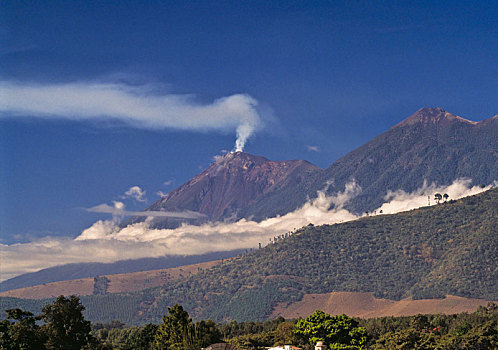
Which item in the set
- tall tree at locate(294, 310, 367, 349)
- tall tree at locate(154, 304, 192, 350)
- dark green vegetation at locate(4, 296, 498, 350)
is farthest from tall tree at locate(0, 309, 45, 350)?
tall tree at locate(294, 310, 367, 349)

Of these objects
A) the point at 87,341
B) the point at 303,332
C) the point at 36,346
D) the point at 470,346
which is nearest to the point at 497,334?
the point at 470,346

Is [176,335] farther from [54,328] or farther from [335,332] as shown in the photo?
[335,332]

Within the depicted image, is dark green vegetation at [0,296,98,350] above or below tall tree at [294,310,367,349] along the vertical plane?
above

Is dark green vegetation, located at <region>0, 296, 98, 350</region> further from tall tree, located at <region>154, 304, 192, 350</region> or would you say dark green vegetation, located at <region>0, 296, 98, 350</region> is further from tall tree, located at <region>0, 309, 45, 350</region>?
tall tree, located at <region>154, 304, 192, 350</region>

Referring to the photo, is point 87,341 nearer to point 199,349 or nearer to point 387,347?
point 199,349

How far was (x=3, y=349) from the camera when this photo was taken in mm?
100188

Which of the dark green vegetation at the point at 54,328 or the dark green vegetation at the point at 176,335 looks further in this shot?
the dark green vegetation at the point at 176,335

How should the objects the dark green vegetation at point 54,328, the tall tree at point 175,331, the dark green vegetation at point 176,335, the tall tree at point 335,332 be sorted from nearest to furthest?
the dark green vegetation at point 54,328
the dark green vegetation at point 176,335
the tall tree at point 175,331
the tall tree at point 335,332

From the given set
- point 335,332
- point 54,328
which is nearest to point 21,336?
point 54,328

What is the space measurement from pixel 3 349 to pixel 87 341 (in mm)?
15380

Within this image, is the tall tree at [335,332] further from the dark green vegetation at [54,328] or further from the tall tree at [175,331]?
the dark green vegetation at [54,328]

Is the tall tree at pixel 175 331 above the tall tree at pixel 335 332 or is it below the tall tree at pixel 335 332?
above

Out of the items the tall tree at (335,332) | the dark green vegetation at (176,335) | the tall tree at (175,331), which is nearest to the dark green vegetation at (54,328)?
the dark green vegetation at (176,335)

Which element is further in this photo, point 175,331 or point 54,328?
point 175,331
